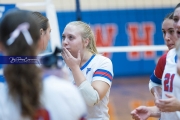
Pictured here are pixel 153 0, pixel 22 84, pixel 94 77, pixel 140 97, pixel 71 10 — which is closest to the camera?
pixel 22 84

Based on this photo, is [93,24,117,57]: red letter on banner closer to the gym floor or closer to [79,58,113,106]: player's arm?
the gym floor

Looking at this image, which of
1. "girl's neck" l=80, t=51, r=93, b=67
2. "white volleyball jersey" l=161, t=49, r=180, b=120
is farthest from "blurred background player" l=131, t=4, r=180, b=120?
"girl's neck" l=80, t=51, r=93, b=67

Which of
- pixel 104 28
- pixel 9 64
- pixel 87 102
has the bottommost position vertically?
pixel 104 28

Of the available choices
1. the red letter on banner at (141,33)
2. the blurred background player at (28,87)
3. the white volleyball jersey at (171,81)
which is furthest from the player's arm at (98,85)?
the red letter on banner at (141,33)

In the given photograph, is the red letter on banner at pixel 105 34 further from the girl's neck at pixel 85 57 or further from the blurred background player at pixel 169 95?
the blurred background player at pixel 169 95

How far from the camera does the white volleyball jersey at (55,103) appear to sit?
4.87 feet

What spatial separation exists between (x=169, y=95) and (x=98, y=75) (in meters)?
0.59

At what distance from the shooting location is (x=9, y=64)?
1463 mm

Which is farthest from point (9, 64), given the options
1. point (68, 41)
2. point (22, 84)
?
point (68, 41)

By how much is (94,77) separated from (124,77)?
799 cm

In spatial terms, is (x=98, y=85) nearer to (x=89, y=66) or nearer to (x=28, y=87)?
(x=89, y=66)

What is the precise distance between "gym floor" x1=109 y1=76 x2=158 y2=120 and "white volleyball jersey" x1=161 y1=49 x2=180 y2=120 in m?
3.51

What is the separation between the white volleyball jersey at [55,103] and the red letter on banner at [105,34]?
818 centimetres

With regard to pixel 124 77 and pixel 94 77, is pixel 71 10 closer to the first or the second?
pixel 124 77
